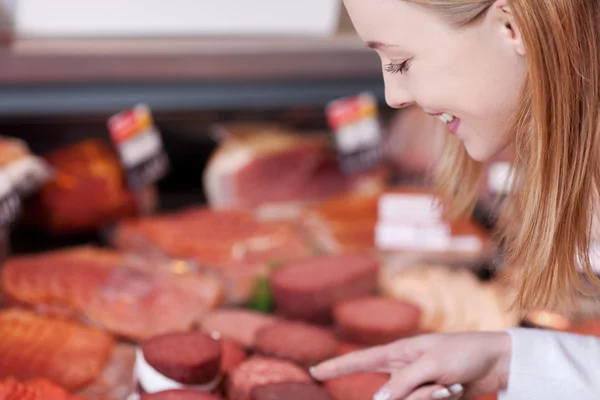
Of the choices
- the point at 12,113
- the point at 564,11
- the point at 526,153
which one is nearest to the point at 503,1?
the point at 564,11

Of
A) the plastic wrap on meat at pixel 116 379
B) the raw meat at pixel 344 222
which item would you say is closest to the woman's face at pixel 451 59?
the plastic wrap on meat at pixel 116 379

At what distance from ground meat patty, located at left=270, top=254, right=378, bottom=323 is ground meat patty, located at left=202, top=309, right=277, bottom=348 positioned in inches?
2.7

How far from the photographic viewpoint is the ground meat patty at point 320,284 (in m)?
1.93

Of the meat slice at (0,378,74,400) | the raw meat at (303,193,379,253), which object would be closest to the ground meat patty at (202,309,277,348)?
the meat slice at (0,378,74,400)

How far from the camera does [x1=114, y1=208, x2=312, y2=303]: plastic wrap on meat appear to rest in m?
2.26

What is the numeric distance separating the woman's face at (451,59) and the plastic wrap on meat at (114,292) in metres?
0.91

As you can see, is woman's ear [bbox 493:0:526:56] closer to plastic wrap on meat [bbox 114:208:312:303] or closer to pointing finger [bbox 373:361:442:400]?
pointing finger [bbox 373:361:442:400]

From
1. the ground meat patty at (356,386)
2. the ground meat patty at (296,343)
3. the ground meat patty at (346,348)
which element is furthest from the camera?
the ground meat patty at (346,348)

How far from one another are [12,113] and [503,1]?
141 centimetres

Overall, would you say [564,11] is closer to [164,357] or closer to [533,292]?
[533,292]

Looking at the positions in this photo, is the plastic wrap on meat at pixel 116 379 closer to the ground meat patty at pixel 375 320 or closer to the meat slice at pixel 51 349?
the meat slice at pixel 51 349

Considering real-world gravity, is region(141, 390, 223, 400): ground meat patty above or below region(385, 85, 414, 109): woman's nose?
below

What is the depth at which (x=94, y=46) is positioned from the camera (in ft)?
6.92

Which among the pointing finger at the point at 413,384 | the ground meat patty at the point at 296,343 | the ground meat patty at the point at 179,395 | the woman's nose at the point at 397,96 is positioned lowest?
the ground meat patty at the point at 296,343
